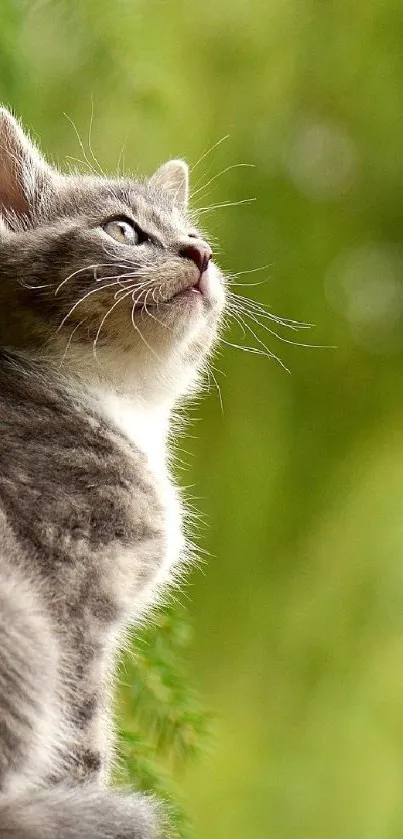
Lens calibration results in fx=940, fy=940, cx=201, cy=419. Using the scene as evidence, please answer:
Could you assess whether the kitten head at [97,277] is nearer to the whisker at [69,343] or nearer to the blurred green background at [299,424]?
the whisker at [69,343]

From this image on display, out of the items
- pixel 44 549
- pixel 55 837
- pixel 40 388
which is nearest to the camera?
pixel 55 837

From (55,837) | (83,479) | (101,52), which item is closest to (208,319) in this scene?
(83,479)

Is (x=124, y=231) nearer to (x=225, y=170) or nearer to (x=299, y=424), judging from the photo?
(x=225, y=170)

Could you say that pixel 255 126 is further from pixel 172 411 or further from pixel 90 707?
pixel 90 707

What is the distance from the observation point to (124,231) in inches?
38.3

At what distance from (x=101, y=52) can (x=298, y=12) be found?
1.58 feet

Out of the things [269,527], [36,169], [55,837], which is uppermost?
[36,169]

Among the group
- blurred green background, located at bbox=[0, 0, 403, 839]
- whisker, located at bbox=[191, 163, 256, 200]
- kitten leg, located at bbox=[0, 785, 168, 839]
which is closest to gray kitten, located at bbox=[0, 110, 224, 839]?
kitten leg, located at bbox=[0, 785, 168, 839]

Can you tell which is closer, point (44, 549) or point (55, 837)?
point (55, 837)

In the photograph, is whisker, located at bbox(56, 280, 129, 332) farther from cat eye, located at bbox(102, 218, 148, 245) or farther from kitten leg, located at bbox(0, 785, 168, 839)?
kitten leg, located at bbox(0, 785, 168, 839)

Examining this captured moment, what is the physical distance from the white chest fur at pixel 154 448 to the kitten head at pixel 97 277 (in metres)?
0.02

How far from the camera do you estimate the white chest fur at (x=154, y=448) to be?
94cm

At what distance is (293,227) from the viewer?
61.0 inches

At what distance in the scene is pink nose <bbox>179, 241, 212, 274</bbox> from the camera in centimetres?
96
